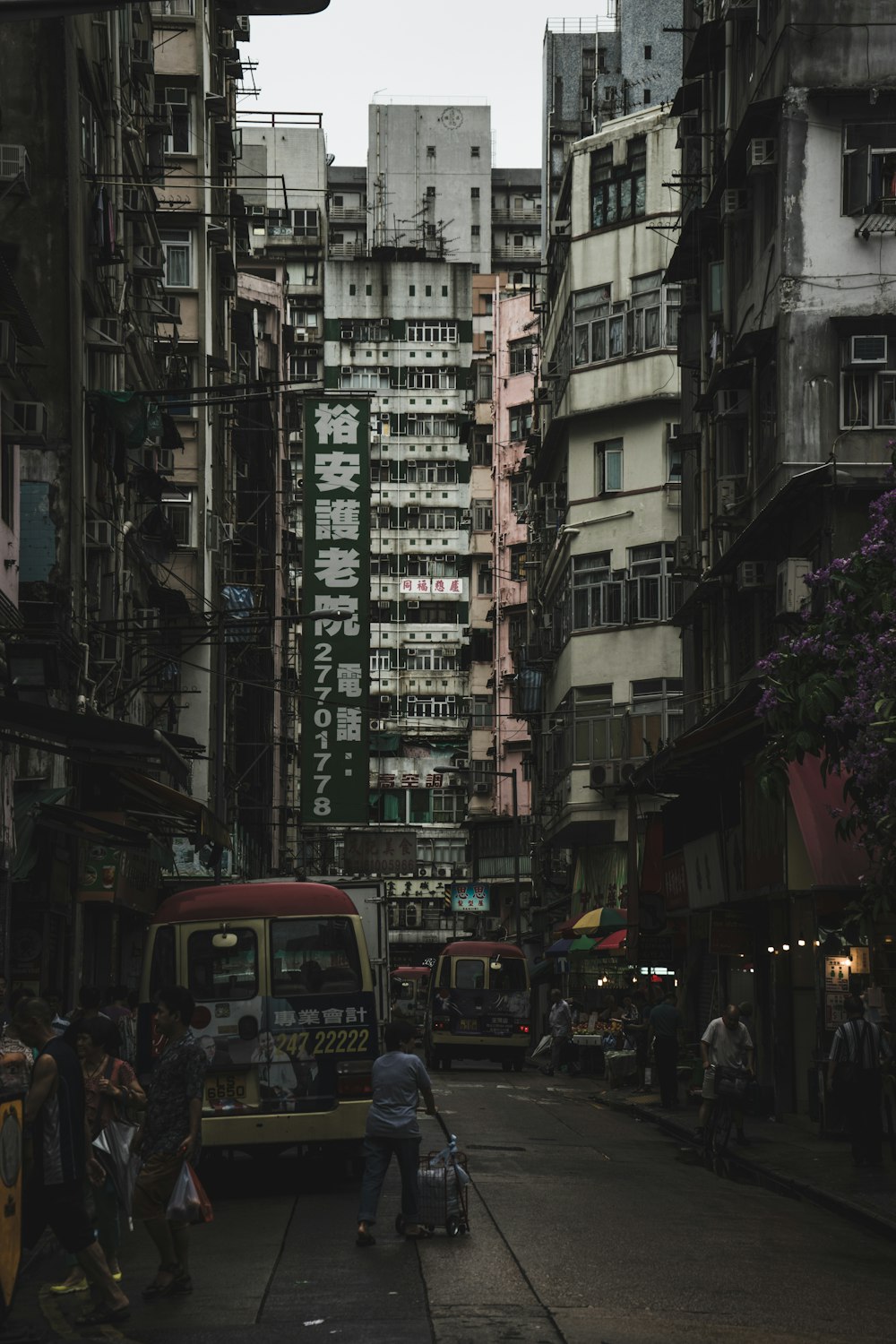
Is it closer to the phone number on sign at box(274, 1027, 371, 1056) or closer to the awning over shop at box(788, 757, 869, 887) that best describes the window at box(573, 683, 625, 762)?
the awning over shop at box(788, 757, 869, 887)

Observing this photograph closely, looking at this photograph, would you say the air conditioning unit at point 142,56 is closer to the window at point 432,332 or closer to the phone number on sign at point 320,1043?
the phone number on sign at point 320,1043

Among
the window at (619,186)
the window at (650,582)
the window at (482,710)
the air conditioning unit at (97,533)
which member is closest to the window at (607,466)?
the window at (650,582)

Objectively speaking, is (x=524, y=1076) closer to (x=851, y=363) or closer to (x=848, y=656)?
(x=851, y=363)

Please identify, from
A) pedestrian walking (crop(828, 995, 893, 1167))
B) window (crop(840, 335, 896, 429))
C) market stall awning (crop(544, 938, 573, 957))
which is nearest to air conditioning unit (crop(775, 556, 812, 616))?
window (crop(840, 335, 896, 429))

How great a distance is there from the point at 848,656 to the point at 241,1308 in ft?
28.3

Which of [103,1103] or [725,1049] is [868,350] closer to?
[725,1049]

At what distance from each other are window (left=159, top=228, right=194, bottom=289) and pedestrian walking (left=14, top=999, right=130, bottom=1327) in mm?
44839

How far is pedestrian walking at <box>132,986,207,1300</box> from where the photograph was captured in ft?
38.3

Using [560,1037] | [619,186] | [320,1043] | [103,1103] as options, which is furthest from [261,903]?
[619,186]

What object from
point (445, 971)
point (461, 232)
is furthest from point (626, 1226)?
point (461, 232)

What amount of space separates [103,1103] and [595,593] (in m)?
42.2

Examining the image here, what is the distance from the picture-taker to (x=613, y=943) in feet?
143

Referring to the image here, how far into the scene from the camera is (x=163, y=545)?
151 feet

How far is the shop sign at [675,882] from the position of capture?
35188mm
